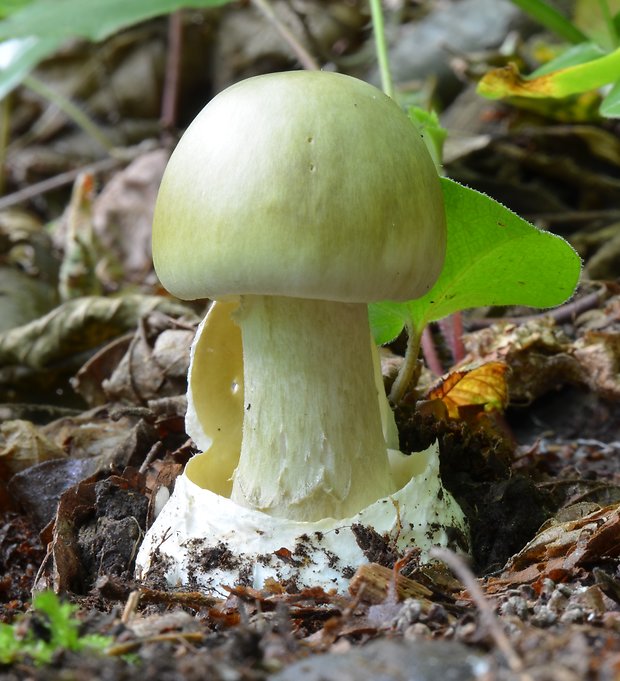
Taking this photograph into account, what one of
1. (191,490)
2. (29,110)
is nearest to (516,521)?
(191,490)

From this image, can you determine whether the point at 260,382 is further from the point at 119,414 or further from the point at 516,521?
the point at 119,414

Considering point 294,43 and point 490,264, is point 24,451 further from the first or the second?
point 294,43

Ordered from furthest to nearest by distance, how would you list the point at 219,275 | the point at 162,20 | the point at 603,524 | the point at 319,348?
the point at 162,20 → the point at 319,348 → the point at 603,524 → the point at 219,275

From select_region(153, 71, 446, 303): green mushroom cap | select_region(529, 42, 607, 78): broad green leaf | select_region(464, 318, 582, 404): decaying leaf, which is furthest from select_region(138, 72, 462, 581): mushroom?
select_region(529, 42, 607, 78): broad green leaf

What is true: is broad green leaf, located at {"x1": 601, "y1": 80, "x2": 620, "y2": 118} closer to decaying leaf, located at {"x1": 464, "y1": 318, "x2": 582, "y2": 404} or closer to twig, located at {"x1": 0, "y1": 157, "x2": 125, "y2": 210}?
decaying leaf, located at {"x1": 464, "y1": 318, "x2": 582, "y2": 404}

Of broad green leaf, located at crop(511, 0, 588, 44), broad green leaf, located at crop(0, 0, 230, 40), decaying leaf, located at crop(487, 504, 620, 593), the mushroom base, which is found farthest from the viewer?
broad green leaf, located at crop(511, 0, 588, 44)

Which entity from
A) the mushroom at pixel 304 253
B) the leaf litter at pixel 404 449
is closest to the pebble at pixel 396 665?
the leaf litter at pixel 404 449

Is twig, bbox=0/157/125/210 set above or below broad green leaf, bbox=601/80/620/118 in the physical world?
below
